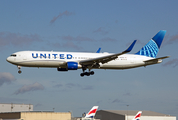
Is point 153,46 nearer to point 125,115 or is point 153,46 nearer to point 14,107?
point 125,115

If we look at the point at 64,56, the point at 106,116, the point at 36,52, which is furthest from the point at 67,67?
the point at 106,116

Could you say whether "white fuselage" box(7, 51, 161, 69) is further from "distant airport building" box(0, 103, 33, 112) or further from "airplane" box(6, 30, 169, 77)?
"distant airport building" box(0, 103, 33, 112)

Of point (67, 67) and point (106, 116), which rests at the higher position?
point (67, 67)

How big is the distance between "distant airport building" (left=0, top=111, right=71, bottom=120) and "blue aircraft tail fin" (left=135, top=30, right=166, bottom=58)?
25614 mm

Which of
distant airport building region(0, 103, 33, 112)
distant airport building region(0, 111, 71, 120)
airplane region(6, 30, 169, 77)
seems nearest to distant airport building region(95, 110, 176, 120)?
distant airport building region(0, 103, 33, 112)

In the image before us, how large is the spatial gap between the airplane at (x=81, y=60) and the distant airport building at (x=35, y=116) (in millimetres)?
10672

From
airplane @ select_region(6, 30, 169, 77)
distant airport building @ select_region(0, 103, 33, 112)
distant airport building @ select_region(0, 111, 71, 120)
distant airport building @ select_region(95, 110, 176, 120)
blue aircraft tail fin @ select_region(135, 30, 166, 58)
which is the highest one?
blue aircraft tail fin @ select_region(135, 30, 166, 58)

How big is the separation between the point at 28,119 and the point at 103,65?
2154 centimetres

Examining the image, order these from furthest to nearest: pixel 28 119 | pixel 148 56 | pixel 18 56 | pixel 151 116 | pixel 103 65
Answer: pixel 151 116
pixel 148 56
pixel 103 65
pixel 18 56
pixel 28 119

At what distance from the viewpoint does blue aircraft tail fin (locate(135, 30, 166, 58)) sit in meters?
78.9

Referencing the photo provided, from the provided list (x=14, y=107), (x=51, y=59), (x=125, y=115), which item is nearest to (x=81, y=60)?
(x=51, y=59)

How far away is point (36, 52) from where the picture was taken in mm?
67938

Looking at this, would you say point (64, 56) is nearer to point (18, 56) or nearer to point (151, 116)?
point (18, 56)

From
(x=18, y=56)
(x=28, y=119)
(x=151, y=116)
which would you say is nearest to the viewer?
(x=28, y=119)
